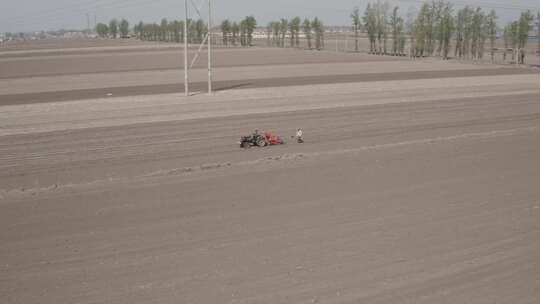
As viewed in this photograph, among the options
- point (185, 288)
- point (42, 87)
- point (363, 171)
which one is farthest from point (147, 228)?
point (42, 87)

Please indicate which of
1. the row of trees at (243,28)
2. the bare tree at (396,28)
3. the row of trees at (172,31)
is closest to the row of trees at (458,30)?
the bare tree at (396,28)

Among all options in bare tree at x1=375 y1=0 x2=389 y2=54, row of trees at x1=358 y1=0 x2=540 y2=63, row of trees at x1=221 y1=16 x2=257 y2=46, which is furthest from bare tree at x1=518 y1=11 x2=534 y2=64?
row of trees at x1=221 y1=16 x2=257 y2=46

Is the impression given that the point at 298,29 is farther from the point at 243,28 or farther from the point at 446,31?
the point at 446,31

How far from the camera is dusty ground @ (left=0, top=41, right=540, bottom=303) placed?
950 centimetres

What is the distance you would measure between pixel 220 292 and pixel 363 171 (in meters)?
8.54

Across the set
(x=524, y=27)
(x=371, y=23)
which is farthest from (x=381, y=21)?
(x=524, y=27)

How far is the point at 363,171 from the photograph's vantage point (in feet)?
55.7

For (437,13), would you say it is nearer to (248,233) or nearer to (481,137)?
(481,137)

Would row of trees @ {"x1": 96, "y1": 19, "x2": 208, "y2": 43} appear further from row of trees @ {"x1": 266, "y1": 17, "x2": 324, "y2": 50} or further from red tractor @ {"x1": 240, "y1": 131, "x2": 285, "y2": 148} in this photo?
red tractor @ {"x1": 240, "y1": 131, "x2": 285, "y2": 148}

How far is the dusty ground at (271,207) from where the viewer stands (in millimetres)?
9500

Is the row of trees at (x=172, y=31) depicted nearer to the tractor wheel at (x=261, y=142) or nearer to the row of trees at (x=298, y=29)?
the row of trees at (x=298, y=29)

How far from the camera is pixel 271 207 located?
13648 millimetres

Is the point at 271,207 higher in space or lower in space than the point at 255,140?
lower

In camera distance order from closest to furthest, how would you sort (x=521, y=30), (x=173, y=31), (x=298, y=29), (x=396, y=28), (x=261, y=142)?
(x=261, y=142)
(x=521, y=30)
(x=396, y=28)
(x=298, y=29)
(x=173, y=31)
